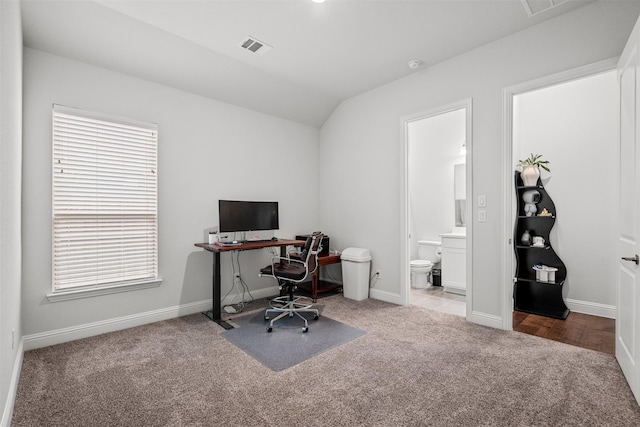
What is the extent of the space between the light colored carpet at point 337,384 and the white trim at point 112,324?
113 millimetres

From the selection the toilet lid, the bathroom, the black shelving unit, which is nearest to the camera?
the black shelving unit

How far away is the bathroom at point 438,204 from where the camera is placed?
14.8ft

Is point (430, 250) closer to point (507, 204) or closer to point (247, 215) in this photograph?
point (507, 204)

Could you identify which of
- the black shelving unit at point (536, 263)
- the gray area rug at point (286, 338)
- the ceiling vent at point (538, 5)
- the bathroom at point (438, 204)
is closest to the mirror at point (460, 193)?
the bathroom at point (438, 204)

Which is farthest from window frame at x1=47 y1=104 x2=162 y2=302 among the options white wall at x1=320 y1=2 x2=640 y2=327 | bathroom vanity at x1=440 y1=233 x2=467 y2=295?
bathroom vanity at x1=440 y1=233 x2=467 y2=295

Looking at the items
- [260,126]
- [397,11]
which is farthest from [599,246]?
[260,126]

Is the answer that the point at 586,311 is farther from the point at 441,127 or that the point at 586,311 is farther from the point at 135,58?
the point at 135,58

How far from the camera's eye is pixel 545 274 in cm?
361

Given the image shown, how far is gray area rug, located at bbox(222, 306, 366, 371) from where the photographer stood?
252 centimetres

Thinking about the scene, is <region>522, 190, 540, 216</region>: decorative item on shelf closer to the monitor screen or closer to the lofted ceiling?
the lofted ceiling

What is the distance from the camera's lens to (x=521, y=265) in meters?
3.81

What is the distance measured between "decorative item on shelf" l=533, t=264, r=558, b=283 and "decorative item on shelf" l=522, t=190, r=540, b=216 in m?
0.64

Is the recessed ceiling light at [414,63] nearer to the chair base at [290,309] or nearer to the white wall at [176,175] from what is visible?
the white wall at [176,175]

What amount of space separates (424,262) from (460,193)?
122cm
